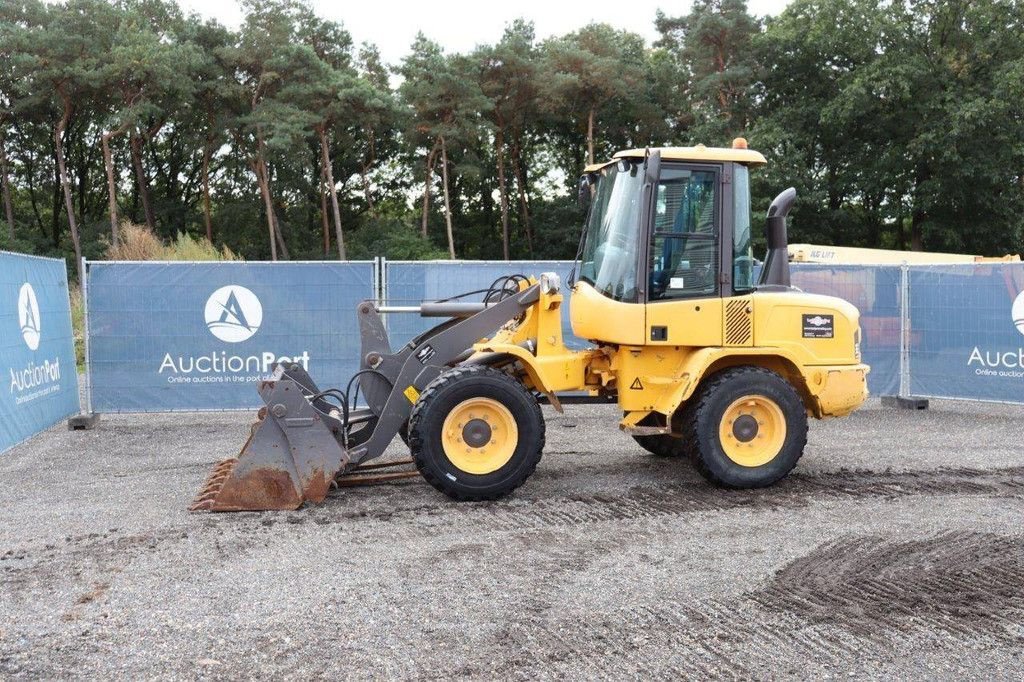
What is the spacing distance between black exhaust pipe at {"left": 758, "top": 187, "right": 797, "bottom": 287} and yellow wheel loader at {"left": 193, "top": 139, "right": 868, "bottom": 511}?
475mm

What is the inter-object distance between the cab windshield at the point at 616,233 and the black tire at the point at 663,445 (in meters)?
1.81

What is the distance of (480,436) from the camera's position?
265 inches

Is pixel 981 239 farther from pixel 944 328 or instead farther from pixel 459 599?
pixel 459 599

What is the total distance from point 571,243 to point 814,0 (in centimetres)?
1444

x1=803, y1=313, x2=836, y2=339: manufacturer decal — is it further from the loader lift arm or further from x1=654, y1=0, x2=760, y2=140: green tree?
x1=654, y1=0, x2=760, y2=140: green tree

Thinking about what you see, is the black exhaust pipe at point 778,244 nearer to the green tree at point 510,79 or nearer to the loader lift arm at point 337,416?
the loader lift arm at point 337,416

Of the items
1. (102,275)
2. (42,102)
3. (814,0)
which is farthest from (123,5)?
(102,275)

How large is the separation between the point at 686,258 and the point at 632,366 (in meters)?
0.92

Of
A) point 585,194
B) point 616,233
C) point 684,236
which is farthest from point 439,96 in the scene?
point 684,236

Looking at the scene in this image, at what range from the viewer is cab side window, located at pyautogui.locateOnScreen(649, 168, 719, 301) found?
6.93 meters

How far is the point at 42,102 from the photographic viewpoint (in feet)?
121

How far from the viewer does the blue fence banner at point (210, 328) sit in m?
10.6

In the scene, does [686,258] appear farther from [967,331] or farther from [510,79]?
[510,79]

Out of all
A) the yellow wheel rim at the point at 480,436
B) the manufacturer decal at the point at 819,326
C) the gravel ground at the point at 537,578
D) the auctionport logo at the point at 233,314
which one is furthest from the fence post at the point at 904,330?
the auctionport logo at the point at 233,314
